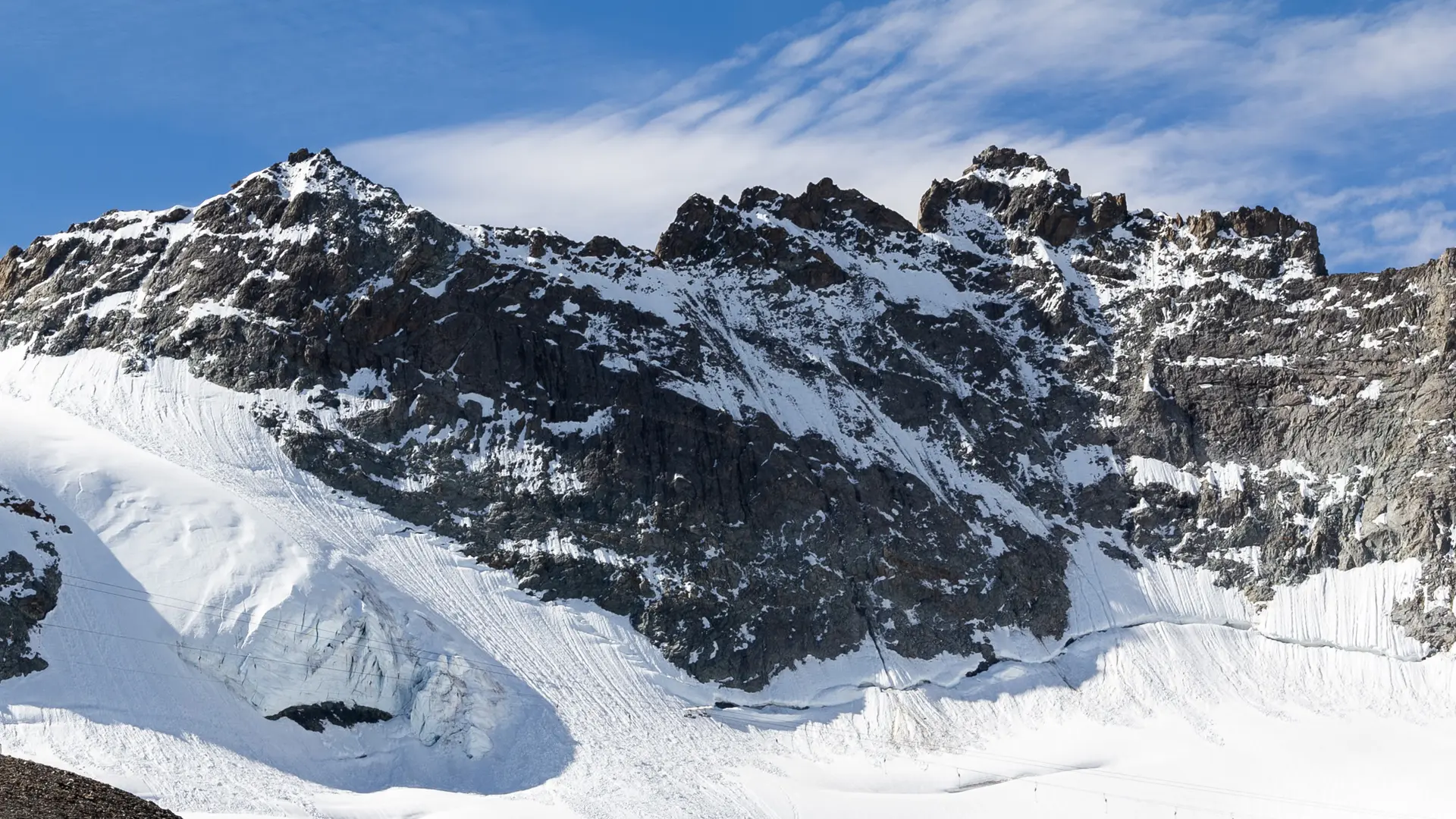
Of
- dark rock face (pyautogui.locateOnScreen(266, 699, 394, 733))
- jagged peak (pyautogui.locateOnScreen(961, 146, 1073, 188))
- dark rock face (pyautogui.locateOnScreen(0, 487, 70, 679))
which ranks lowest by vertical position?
dark rock face (pyautogui.locateOnScreen(266, 699, 394, 733))

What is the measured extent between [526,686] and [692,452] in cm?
2647

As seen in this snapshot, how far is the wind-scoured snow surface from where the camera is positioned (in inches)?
3381

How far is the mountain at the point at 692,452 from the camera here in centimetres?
9456

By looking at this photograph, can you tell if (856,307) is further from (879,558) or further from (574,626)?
(574,626)

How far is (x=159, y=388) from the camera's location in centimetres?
11275

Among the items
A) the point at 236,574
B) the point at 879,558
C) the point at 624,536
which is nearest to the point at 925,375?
the point at 879,558

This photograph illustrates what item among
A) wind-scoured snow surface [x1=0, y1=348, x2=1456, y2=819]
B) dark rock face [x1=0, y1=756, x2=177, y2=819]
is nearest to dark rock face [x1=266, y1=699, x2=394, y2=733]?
wind-scoured snow surface [x1=0, y1=348, x2=1456, y2=819]

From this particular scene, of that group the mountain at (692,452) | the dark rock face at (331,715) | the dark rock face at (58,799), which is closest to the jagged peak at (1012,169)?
the mountain at (692,452)

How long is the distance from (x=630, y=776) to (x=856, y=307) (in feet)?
187

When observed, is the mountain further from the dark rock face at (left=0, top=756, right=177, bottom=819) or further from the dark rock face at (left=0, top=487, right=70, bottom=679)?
the dark rock face at (left=0, top=756, right=177, bottom=819)

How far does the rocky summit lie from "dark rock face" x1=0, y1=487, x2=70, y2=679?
2032 cm

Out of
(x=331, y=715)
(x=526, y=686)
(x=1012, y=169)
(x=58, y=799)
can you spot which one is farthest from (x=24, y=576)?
(x=1012, y=169)

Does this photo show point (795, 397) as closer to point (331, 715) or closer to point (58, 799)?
point (331, 715)

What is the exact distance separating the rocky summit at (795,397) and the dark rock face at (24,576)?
20316 mm
